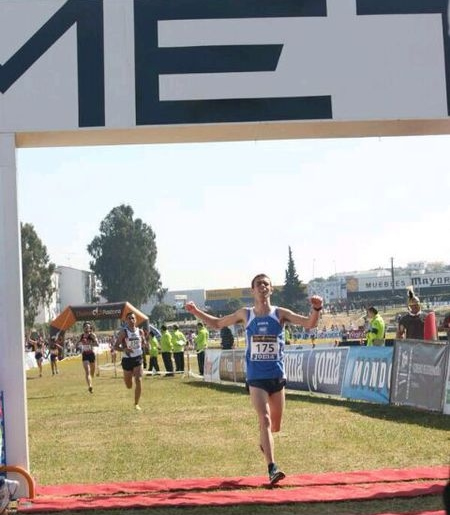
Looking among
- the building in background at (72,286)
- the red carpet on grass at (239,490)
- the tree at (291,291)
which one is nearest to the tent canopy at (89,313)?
the red carpet on grass at (239,490)

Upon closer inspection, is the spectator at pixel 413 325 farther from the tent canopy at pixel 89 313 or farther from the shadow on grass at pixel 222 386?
the tent canopy at pixel 89 313

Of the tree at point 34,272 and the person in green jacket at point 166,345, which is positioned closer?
the person in green jacket at point 166,345

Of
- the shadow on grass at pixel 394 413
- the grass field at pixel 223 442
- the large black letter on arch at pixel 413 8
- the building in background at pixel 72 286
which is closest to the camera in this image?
the large black letter on arch at pixel 413 8

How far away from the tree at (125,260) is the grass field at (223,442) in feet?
345

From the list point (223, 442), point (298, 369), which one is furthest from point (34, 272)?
point (223, 442)

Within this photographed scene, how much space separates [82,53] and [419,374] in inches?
320

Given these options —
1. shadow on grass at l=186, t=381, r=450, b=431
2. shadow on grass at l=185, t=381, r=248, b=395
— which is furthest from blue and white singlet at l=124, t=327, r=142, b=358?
shadow on grass at l=185, t=381, r=248, b=395

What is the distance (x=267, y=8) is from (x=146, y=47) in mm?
1261

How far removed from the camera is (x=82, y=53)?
27.5 ft

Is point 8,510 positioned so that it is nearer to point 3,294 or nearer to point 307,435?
point 3,294

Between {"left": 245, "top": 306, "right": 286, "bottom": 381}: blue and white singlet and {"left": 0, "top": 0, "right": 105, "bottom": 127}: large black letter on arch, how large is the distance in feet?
8.16

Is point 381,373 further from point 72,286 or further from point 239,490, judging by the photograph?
point 72,286

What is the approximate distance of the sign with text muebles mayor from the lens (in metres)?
8.28

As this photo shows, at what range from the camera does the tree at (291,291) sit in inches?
4631
